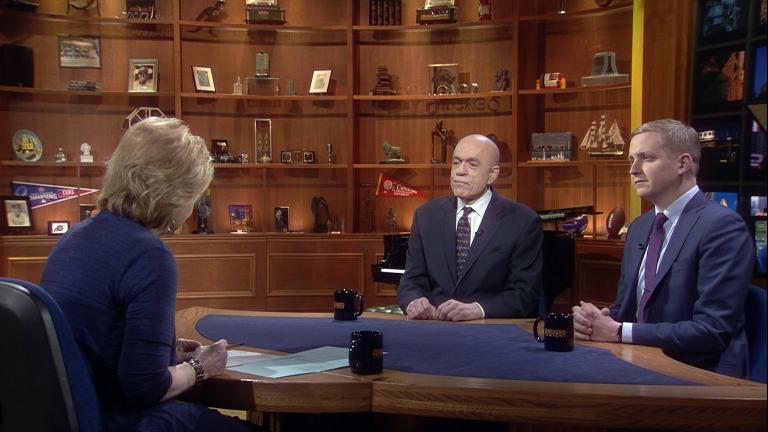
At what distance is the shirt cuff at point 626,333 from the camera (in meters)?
1.95

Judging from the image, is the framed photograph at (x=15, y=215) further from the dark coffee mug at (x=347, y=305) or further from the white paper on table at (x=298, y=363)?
the white paper on table at (x=298, y=363)

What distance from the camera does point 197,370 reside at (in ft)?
5.34

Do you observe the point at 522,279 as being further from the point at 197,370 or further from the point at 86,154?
the point at 86,154

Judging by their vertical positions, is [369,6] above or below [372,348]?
above

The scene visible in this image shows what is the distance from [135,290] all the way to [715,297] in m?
1.08

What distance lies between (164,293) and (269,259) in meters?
4.88

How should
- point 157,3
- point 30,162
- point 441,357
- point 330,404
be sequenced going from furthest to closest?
point 157,3, point 30,162, point 441,357, point 330,404

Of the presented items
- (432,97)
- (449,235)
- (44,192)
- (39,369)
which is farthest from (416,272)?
→ (44,192)

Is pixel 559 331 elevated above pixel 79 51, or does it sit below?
below

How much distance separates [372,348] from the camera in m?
1.61

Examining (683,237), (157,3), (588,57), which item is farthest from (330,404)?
(157,3)

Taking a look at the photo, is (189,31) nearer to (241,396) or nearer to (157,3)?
(157,3)

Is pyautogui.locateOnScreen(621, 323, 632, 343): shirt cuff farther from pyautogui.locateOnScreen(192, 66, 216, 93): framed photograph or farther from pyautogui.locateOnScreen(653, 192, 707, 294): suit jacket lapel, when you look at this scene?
pyautogui.locateOnScreen(192, 66, 216, 93): framed photograph

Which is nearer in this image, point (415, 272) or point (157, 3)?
point (415, 272)
